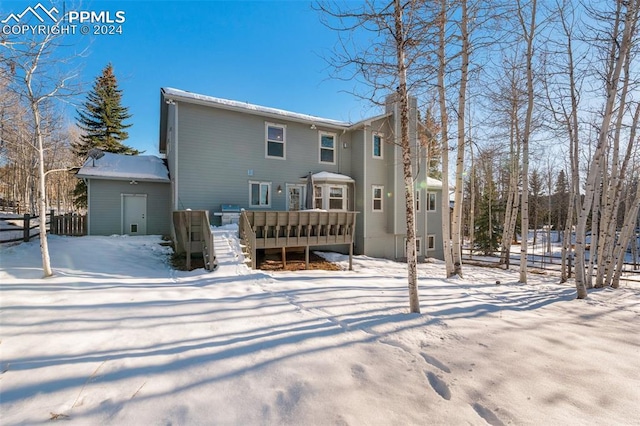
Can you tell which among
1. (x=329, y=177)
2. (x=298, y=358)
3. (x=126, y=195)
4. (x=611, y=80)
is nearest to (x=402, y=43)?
(x=298, y=358)

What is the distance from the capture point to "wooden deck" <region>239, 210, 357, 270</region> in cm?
881

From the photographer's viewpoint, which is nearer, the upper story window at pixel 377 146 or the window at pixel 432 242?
the upper story window at pixel 377 146

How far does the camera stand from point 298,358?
2.86 metres

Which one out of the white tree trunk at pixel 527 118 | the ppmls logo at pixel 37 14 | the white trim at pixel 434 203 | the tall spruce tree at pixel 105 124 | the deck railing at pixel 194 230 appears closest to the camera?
the ppmls logo at pixel 37 14

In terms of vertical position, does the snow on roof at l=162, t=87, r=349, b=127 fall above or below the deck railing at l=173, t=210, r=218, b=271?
above

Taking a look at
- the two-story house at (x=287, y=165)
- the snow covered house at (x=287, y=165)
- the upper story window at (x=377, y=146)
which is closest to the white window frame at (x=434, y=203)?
the two-story house at (x=287, y=165)

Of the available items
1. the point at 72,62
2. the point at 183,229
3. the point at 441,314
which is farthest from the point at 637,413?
the point at 72,62

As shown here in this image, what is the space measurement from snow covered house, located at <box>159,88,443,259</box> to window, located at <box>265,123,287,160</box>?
5 centimetres

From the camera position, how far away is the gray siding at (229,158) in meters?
11.4

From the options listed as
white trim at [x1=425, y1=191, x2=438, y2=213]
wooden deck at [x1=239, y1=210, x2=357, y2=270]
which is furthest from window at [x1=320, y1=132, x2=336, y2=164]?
white trim at [x1=425, y1=191, x2=438, y2=213]

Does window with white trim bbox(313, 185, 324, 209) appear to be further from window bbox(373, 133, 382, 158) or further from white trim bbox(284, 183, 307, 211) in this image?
window bbox(373, 133, 382, 158)

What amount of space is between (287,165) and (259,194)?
1.98 metres

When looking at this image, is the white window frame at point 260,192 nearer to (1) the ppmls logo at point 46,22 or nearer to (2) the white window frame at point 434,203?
(1) the ppmls logo at point 46,22

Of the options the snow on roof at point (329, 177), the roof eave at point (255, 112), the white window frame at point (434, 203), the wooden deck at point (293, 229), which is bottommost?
the wooden deck at point (293, 229)
